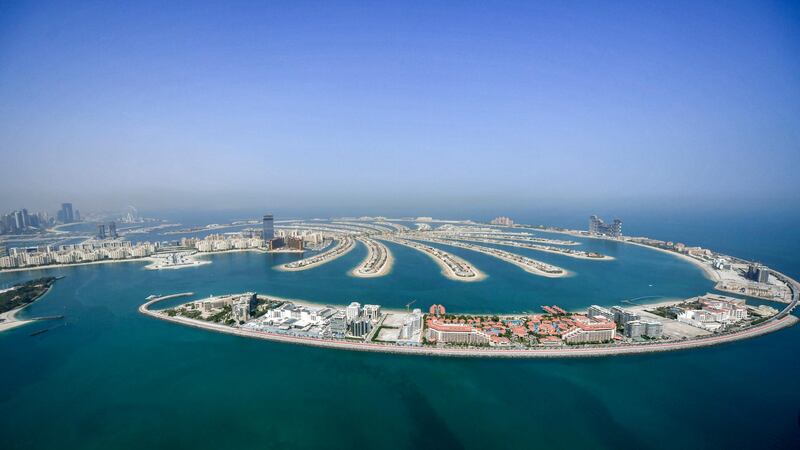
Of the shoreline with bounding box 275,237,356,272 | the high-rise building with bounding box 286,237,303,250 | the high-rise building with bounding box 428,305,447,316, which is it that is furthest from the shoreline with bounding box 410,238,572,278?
the high-rise building with bounding box 286,237,303,250

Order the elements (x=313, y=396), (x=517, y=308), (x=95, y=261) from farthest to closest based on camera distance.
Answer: (x=95, y=261) < (x=517, y=308) < (x=313, y=396)

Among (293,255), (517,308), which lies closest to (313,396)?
(517,308)

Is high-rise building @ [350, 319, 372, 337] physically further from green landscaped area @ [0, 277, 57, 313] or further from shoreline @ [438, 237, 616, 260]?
shoreline @ [438, 237, 616, 260]

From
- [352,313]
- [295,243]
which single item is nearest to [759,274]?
[352,313]

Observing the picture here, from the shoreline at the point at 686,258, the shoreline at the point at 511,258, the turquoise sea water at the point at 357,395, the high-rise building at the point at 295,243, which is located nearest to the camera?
the turquoise sea water at the point at 357,395

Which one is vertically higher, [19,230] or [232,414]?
[19,230]

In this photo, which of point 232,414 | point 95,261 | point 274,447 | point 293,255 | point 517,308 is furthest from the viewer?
point 293,255

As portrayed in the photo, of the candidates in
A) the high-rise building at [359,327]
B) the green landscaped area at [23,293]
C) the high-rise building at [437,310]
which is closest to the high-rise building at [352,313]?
the high-rise building at [359,327]

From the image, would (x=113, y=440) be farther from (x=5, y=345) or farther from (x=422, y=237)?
(x=422, y=237)

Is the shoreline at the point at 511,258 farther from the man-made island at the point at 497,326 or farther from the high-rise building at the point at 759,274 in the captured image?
the high-rise building at the point at 759,274
